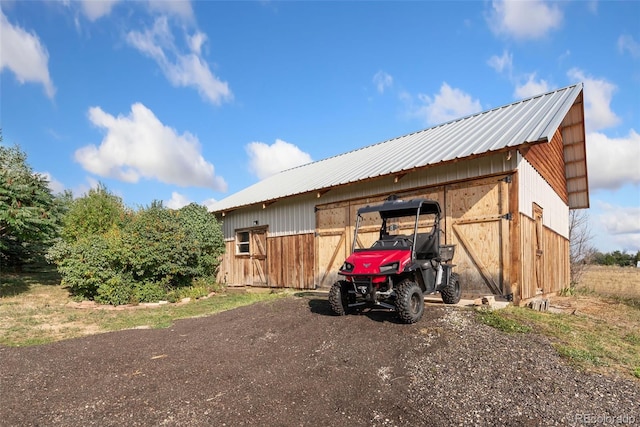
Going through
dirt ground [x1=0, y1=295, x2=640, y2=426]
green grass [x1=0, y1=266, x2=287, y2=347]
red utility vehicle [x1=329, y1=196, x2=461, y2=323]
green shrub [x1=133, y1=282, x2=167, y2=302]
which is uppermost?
red utility vehicle [x1=329, y1=196, x2=461, y2=323]

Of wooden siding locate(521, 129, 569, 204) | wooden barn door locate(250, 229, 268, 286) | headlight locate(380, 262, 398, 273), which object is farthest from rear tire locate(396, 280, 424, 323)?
wooden barn door locate(250, 229, 268, 286)

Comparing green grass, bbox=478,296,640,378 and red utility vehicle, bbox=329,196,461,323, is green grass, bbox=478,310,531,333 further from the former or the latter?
red utility vehicle, bbox=329,196,461,323

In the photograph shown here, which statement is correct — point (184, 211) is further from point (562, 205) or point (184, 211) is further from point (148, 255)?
point (562, 205)

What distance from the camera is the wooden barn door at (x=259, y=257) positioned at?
16016 mm

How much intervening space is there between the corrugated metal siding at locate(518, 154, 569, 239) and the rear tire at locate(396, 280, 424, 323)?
14.0ft

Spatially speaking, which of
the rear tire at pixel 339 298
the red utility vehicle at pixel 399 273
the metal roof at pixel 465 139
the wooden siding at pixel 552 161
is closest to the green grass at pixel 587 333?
the red utility vehicle at pixel 399 273

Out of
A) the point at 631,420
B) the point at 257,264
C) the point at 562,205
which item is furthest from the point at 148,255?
the point at 562,205

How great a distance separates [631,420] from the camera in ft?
12.1

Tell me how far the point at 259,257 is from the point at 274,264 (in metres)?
1.12

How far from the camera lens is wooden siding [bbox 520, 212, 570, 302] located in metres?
9.42

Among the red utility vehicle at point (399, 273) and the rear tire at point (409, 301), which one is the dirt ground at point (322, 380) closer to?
the rear tire at point (409, 301)

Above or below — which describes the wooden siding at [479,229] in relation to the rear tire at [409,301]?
above

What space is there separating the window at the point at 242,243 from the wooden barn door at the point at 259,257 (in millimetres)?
589

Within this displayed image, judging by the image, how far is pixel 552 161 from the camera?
13.4 meters
